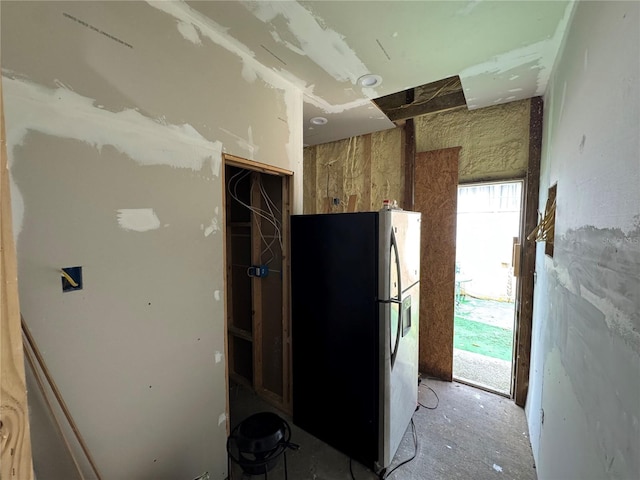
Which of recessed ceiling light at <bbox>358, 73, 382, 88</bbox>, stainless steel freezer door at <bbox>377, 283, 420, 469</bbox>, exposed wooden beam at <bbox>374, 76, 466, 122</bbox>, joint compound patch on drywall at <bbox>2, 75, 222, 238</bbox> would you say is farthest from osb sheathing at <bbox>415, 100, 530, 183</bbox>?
joint compound patch on drywall at <bbox>2, 75, 222, 238</bbox>

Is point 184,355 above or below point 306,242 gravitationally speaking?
below

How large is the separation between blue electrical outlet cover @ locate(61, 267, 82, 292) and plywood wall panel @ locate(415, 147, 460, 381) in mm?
2761

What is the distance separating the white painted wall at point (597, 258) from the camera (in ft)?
2.10

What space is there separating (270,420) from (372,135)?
2980mm

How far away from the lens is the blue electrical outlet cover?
1.04 metres

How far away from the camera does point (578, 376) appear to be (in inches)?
38.5

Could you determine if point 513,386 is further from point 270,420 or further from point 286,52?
point 286,52

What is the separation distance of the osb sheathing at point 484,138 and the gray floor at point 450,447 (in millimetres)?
2150

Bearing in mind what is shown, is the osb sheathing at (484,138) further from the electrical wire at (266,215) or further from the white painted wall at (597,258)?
the electrical wire at (266,215)

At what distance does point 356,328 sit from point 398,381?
0.51 m

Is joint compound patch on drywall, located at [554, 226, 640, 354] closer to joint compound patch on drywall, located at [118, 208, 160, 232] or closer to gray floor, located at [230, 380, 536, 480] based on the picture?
gray floor, located at [230, 380, 536, 480]

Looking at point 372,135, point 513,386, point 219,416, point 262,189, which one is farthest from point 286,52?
point 513,386

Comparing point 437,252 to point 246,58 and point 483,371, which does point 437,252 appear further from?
point 246,58

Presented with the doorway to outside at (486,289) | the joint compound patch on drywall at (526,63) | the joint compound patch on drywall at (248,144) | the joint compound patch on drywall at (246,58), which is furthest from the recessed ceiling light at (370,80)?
the doorway to outside at (486,289)
